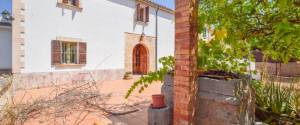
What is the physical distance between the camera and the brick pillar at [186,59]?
313 cm

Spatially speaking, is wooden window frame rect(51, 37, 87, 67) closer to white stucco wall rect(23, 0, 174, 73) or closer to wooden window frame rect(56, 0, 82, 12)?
white stucco wall rect(23, 0, 174, 73)

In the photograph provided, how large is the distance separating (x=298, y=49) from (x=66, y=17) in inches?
368

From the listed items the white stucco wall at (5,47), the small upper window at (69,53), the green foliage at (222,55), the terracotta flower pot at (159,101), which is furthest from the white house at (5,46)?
the green foliage at (222,55)

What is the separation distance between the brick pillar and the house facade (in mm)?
5572

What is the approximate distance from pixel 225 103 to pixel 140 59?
12.6 meters

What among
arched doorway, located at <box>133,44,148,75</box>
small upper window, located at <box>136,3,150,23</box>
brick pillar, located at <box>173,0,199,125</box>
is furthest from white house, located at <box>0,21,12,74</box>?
brick pillar, located at <box>173,0,199,125</box>

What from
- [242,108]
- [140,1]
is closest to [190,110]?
[242,108]

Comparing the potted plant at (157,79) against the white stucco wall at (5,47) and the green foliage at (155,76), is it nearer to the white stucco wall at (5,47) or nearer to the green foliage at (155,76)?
the green foliage at (155,76)

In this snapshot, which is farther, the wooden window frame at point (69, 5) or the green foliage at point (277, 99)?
the wooden window frame at point (69, 5)

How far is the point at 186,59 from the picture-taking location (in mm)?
3193

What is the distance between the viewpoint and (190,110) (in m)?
3.21

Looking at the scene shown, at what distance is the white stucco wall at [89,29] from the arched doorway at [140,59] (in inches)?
49.6

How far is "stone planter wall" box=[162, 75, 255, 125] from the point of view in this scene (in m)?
2.95

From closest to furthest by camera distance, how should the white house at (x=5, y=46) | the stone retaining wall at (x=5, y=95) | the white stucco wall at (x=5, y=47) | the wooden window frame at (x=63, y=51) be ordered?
the stone retaining wall at (x=5, y=95) < the wooden window frame at (x=63, y=51) < the white house at (x=5, y=46) < the white stucco wall at (x=5, y=47)
